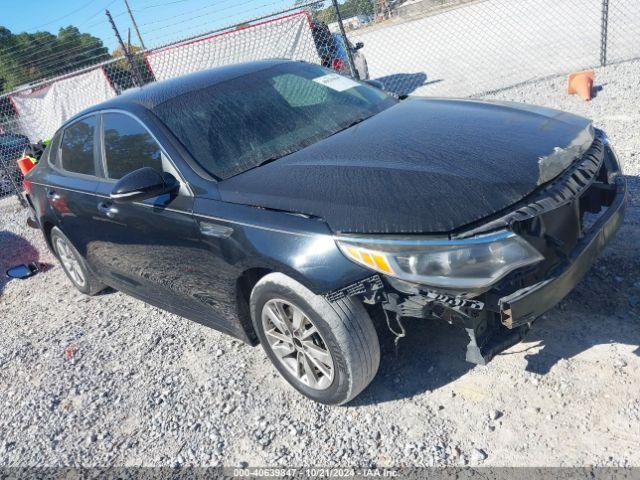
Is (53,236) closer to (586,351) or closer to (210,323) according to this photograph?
Answer: (210,323)

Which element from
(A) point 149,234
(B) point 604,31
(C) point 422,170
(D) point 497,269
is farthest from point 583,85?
(A) point 149,234

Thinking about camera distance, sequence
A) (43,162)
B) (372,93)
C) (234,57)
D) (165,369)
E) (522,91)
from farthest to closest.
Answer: (234,57) < (522,91) < (43,162) < (372,93) < (165,369)

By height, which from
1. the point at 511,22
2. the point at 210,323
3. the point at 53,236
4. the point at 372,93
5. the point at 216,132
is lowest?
the point at 511,22

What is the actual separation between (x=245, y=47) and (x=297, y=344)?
30.1 ft

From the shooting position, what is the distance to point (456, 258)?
2.11 metres

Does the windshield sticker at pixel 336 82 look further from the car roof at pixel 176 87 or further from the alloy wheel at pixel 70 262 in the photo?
the alloy wheel at pixel 70 262

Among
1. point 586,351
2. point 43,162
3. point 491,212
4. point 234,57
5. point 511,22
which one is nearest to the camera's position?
point 491,212

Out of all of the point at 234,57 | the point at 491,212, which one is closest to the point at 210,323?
the point at 491,212

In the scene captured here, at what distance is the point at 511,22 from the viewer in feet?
50.4

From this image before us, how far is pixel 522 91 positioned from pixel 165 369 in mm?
6422

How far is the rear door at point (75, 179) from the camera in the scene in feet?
12.4

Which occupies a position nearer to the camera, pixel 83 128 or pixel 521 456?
pixel 521 456

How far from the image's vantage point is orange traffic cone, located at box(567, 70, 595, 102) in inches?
256

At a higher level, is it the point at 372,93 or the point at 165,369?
→ the point at 372,93
